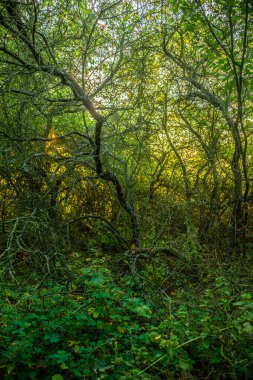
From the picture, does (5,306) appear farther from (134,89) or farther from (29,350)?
(134,89)

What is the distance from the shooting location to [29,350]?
2.41 m

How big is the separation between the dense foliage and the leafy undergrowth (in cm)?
2

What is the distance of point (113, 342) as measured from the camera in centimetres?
270

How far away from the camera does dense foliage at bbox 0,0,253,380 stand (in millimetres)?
2545

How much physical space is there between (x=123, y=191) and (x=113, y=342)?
11.2ft

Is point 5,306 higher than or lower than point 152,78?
lower

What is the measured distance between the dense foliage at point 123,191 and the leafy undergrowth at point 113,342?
0.05ft

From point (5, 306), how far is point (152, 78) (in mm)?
4836

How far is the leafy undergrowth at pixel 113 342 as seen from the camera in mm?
2312

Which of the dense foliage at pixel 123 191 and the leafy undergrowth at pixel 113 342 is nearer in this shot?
the leafy undergrowth at pixel 113 342

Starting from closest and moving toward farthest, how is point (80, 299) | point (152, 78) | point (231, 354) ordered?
point (231, 354), point (80, 299), point (152, 78)

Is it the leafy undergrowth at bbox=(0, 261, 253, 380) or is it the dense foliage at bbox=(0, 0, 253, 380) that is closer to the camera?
the leafy undergrowth at bbox=(0, 261, 253, 380)

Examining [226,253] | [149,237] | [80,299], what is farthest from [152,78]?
[80,299]

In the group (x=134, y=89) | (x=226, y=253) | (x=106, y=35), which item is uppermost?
(x=106, y=35)
